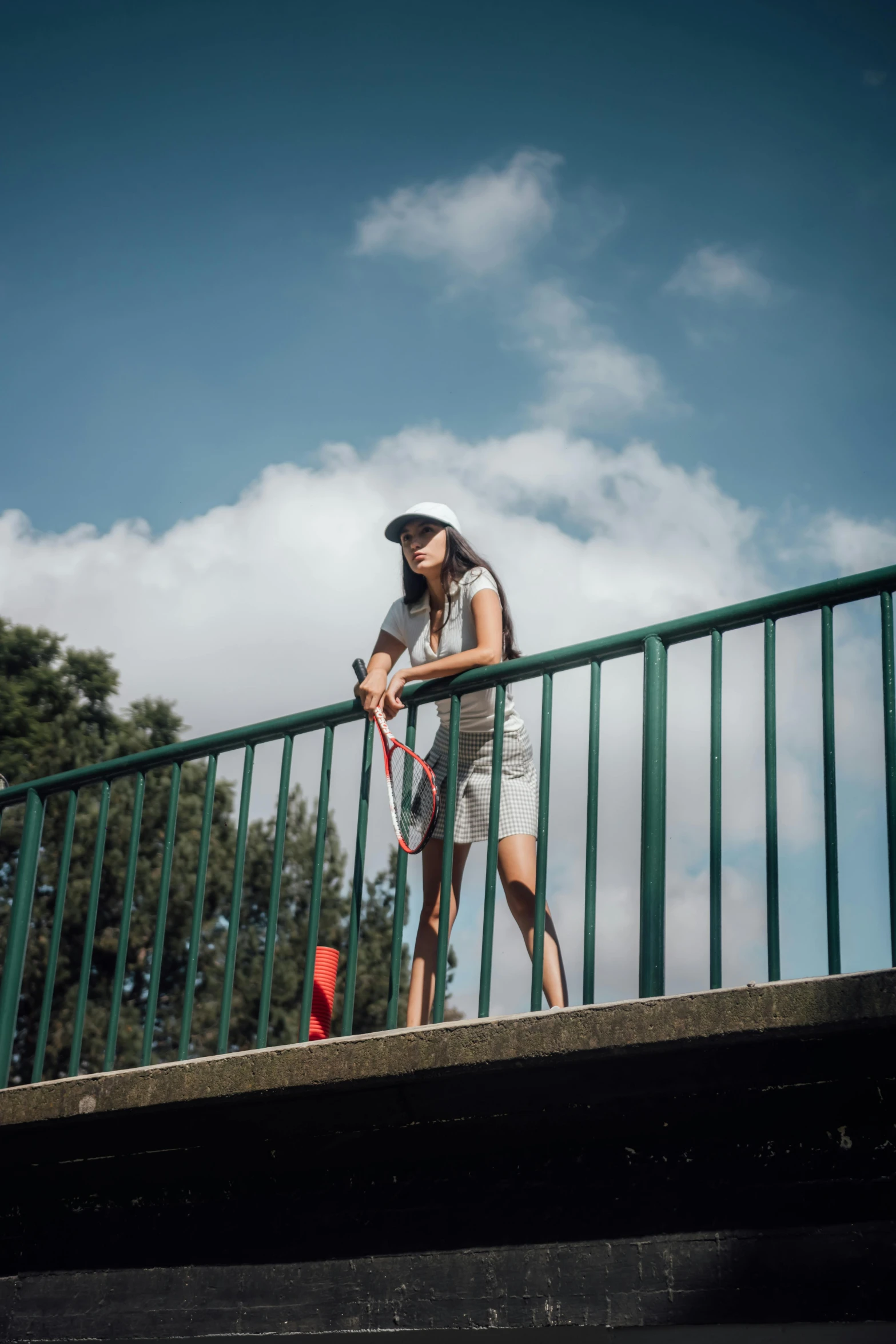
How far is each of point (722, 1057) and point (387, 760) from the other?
176cm

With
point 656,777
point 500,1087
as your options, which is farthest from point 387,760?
point 500,1087

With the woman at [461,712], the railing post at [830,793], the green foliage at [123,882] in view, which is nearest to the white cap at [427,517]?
the woman at [461,712]

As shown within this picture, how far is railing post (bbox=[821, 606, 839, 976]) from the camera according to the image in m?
3.38

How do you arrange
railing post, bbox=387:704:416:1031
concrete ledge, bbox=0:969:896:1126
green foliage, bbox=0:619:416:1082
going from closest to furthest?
concrete ledge, bbox=0:969:896:1126, railing post, bbox=387:704:416:1031, green foliage, bbox=0:619:416:1082

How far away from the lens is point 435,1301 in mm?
3480

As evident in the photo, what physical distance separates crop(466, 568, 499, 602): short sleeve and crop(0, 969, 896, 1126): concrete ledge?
1.78 meters

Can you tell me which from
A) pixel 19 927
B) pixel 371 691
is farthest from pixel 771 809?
pixel 19 927

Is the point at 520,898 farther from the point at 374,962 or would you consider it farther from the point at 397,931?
the point at 374,962

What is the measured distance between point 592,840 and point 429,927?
0.95m

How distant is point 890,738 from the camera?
11.2 feet

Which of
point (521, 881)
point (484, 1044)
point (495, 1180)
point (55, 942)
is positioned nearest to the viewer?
point (484, 1044)

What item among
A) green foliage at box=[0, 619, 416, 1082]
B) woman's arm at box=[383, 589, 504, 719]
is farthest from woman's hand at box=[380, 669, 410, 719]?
green foliage at box=[0, 619, 416, 1082]

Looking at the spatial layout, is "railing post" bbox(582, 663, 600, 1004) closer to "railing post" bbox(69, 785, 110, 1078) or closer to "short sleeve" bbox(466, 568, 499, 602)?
"short sleeve" bbox(466, 568, 499, 602)

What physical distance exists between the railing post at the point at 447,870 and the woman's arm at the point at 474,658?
0.15m
